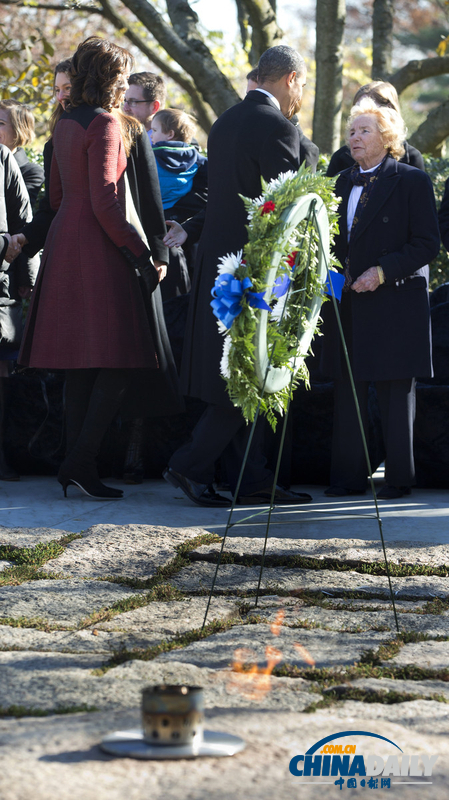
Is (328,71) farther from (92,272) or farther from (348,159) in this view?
(92,272)

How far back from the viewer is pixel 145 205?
16.1 ft

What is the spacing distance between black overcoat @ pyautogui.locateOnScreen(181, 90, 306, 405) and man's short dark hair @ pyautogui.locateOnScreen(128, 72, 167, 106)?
124 centimetres

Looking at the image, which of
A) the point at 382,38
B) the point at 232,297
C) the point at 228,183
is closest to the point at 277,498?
the point at 228,183

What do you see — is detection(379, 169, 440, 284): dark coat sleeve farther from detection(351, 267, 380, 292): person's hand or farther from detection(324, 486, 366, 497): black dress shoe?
detection(324, 486, 366, 497): black dress shoe

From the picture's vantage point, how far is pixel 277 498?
194 inches

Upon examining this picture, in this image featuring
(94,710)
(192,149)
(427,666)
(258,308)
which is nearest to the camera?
(94,710)

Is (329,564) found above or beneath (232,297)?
beneath

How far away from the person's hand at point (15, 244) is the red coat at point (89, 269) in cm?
43

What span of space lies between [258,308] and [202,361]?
5.53 ft

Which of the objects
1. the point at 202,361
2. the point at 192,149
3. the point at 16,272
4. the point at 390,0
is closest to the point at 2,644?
the point at 202,361

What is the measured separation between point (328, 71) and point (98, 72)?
6.82m

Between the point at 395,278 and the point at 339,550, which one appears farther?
the point at 395,278

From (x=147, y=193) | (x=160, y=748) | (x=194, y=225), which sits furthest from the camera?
(x=194, y=225)

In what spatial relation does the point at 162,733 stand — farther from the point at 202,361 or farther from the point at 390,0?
the point at 390,0
